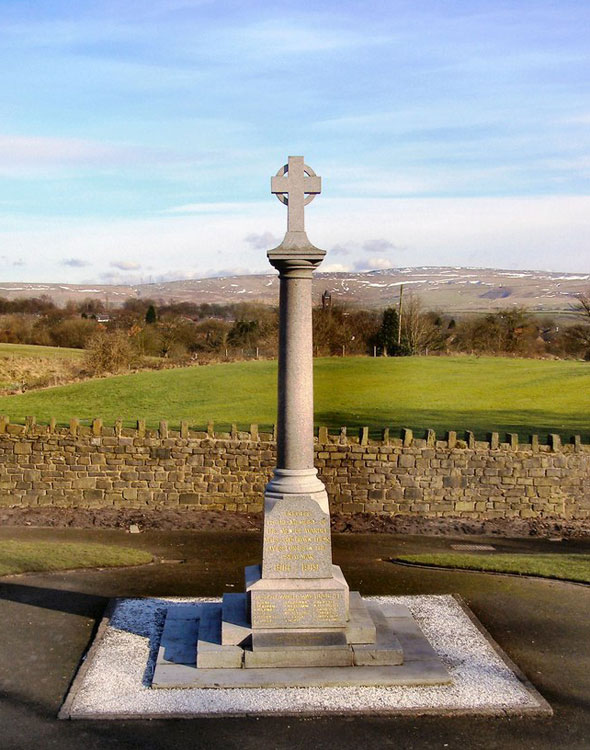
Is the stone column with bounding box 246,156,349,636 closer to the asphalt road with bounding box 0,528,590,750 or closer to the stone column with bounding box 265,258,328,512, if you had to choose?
the stone column with bounding box 265,258,328,512

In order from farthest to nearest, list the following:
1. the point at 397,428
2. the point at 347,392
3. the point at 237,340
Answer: the point at 237,340
the point at 347,392
the point at 397,428

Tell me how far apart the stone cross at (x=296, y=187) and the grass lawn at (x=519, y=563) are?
255 inches

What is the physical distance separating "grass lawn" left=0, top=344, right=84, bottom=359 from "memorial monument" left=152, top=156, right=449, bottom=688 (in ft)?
127

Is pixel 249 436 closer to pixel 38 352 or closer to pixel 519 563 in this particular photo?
pixel 519 563

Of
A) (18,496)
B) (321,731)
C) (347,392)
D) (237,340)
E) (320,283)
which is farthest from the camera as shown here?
(320,283)

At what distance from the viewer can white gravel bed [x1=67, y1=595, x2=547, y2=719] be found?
8656mm

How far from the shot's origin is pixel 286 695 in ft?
29.3

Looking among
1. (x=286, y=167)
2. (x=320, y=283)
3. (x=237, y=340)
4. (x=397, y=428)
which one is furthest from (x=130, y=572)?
(x=320, y=283)

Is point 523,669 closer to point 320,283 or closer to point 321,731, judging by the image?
point 321,731

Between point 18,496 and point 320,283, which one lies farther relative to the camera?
point 320,283

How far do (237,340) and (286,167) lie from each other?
131ft

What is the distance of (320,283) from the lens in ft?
205

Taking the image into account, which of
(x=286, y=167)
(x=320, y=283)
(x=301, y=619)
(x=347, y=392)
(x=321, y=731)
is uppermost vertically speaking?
(x=320, y=283)

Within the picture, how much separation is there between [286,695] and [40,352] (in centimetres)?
4373
